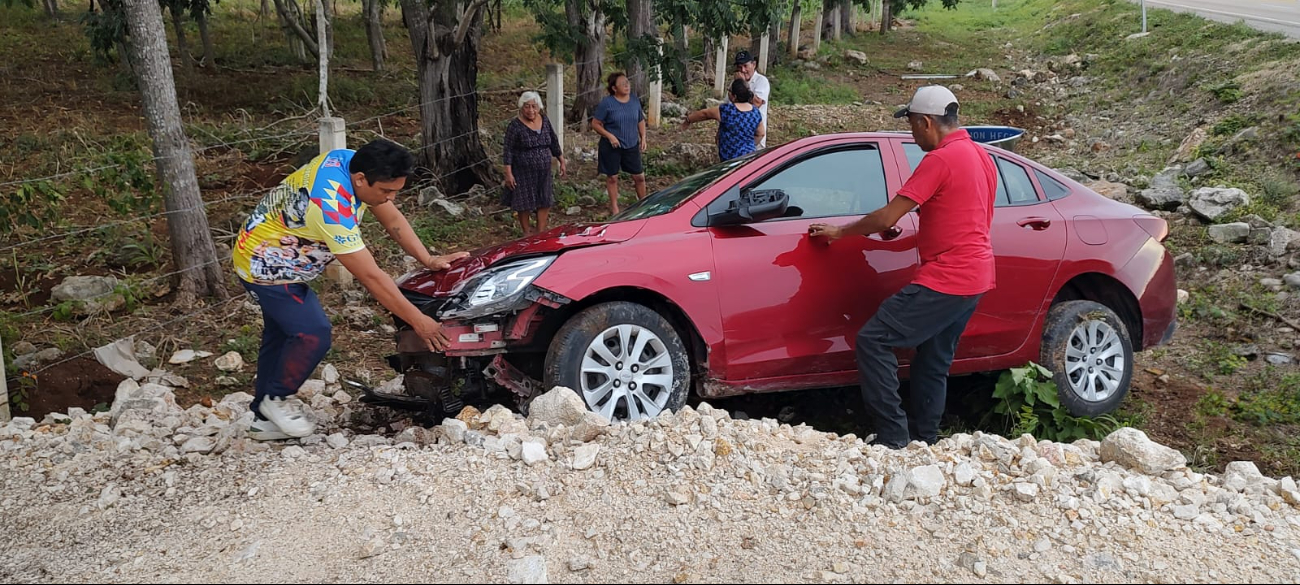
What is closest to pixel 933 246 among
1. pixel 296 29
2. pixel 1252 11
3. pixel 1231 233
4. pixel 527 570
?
pixel 527 570

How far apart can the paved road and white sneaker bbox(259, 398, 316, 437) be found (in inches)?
655

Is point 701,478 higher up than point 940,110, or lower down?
lower down

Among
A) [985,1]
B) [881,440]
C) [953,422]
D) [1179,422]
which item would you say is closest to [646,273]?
[881,440]

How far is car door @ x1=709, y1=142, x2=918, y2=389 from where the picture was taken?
471cm

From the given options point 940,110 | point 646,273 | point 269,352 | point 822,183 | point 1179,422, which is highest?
point 940,110

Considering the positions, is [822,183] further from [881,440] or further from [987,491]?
[987,491]

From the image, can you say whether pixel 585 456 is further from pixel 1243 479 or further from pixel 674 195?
pixel 1243 479

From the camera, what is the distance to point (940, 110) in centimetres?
432

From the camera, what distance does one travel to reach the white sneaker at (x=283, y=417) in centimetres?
447

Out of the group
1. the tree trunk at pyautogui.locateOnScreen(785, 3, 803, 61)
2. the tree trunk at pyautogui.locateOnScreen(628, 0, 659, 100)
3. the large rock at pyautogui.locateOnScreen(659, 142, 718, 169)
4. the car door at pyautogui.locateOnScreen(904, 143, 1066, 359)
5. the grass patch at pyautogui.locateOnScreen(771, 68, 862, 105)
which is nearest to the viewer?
the car door at pyautogui.locateOnScreen(904, 143, 1066, 359)

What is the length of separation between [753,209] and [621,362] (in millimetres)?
982

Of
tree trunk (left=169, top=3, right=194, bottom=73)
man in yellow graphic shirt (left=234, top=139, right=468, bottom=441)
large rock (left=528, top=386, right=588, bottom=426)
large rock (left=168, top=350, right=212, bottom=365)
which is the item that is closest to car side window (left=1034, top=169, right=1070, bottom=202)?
large rock (left=528, top=386, right=588, bottom=426)

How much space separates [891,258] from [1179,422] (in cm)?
222

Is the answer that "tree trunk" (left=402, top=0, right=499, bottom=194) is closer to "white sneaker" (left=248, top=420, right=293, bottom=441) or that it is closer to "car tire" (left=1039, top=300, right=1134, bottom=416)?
"white sneaker" (left=248, top=420, right=293, bottom=441)
